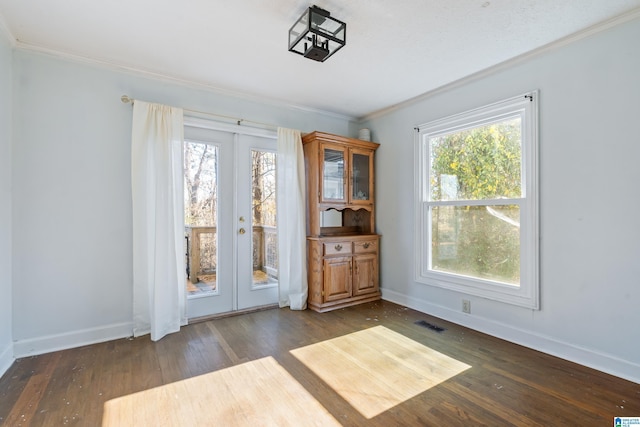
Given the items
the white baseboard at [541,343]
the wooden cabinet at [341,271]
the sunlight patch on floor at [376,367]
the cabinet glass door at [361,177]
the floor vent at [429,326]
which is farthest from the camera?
the cabinet glass door at [361,177]

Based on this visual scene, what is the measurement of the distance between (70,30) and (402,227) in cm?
361

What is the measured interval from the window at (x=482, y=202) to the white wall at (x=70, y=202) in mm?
3045

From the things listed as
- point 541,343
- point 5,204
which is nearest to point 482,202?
point 541,343

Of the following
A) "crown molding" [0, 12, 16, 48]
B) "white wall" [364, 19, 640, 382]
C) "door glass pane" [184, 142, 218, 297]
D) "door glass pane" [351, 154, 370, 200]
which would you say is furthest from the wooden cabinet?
"crown molding" [0, 12, 16, 48]

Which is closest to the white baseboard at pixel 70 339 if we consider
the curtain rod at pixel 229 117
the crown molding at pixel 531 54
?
the curtain rod at pixel 229 117

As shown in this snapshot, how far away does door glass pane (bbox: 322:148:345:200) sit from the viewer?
148 inches

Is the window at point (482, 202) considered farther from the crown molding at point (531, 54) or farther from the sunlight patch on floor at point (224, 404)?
the sunlight patch on floor at point (224, 404)

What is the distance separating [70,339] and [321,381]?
7.18ft

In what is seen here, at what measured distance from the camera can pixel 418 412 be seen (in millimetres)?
1767

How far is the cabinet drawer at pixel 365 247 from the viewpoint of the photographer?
3.87m

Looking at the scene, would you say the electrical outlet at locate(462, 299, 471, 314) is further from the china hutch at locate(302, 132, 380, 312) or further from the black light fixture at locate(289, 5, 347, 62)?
the black light fixture at locate(289, 5, 347, 62)

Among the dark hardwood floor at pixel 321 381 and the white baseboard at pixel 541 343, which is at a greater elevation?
the white baseboard at pixel 541 343

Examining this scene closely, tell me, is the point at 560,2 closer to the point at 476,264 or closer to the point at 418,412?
the point at 476,264

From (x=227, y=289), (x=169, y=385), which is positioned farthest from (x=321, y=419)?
(x=227, y=289)
